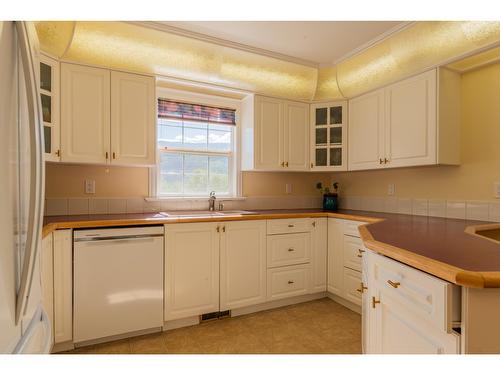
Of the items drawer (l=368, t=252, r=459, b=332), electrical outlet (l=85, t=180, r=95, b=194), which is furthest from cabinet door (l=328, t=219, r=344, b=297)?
electrical outlet (l=85, t=180, r=95, b=194)

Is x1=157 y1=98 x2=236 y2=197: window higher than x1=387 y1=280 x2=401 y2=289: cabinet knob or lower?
higher

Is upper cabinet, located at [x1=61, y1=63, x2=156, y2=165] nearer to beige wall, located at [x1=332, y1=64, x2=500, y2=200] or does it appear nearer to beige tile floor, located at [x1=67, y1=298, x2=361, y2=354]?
beige tile floor, located at [x1=67, y1=298, x2=361, y2=354]

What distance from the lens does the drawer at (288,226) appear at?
2646mm

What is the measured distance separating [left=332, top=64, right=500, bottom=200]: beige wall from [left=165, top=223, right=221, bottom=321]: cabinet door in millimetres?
2015

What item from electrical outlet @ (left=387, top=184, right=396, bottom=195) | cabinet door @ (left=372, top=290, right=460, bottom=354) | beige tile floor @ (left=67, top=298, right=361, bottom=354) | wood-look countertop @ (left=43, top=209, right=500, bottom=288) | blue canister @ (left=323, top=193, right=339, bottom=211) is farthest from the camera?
blue canister @ (left=323, top=193, right=339, bottom=211)

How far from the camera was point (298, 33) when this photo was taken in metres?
2.41

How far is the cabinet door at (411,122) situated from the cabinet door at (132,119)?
217 cm

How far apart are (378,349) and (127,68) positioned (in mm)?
2570

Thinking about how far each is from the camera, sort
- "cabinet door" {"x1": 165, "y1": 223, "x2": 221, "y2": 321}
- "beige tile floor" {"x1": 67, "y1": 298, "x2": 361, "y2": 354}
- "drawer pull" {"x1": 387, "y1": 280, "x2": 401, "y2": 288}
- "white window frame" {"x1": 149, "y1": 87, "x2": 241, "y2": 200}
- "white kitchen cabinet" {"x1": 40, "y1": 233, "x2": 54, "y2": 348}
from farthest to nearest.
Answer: "white window frame" {"x1": 149, "y1": 87, "x2": 241, "y2": 200}, "cabinet door" {"x1": 165, "y1": 223, "x2": 221, "y2": 321}, "beige tile floor" {"x1": 67, "y1": 298, "x2": 361, "y2": 354}, "white kitchen cabinet" {"x1": 40, "y1": 233, "x2": 54, "y2": 348}, "drawer pull" {"x1": 387, "y1": 280, "x2": 401, "y2": 288}

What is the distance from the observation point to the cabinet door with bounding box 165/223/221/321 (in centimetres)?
224

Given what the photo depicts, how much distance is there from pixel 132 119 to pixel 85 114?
35cm

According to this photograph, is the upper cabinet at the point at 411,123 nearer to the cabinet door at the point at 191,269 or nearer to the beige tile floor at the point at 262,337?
the beige tile floor at the point at 262,337

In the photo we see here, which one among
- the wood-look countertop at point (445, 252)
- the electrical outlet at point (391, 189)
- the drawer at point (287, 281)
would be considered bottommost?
the drawer at point (287, 281)

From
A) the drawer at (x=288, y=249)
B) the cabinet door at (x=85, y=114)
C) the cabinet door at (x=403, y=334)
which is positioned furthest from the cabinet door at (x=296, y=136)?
the cabinet door at (x=403, y=334)
